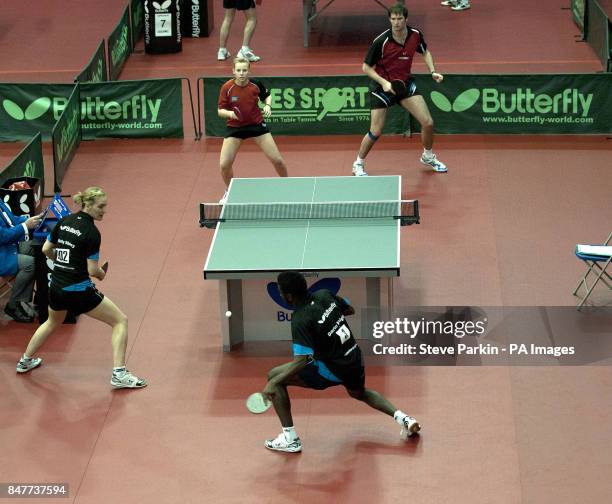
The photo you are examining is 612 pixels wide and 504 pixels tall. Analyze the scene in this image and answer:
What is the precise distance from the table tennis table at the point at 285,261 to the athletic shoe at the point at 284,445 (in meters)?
1.70

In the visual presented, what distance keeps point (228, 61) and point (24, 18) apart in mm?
5459

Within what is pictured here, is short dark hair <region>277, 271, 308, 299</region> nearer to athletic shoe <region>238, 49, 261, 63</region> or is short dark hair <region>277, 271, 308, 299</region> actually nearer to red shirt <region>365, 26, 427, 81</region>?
red shirt <region>365, 26, 427, 81</region>

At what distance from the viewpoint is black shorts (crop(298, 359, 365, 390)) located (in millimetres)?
9016

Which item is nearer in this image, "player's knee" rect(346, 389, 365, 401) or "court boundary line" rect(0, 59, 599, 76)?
"player's knee" rect(346, 389, 365, 401)

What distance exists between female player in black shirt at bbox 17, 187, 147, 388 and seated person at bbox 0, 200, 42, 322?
4.17 feet

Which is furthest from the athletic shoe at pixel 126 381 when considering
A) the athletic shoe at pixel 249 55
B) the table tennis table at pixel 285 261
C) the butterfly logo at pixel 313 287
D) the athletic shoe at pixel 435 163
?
the athletic shoe at pixel 249 55

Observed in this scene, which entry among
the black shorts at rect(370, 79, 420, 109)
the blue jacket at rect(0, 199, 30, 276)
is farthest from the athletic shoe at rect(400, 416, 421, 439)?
the black shorts at rect(370, 79, 420, 109)

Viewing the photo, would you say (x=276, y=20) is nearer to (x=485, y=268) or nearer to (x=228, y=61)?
(x=228, y=61)

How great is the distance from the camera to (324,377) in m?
9.09

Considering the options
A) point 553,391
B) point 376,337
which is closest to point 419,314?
point 376,337

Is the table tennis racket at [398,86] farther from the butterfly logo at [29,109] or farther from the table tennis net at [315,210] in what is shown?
the butterfly logo at [29,109]

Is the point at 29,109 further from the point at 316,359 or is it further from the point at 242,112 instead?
the point at 316,359

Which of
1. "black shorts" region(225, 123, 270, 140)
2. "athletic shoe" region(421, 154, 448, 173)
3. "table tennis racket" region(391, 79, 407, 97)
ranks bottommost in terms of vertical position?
"athletic shoe" region(421, 154, 448, 173)

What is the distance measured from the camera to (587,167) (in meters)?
15.1
